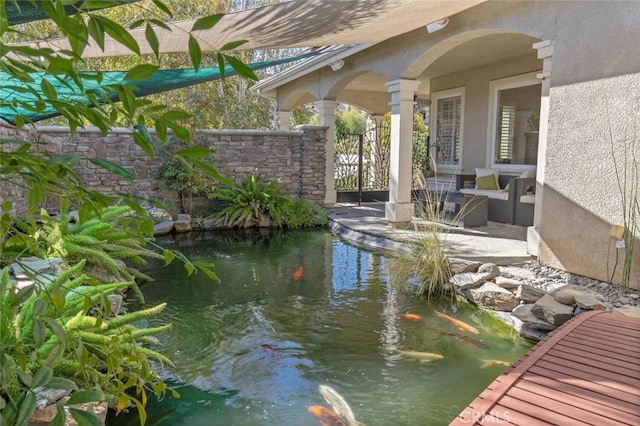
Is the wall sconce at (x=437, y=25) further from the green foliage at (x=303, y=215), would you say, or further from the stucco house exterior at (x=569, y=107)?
the green foliage at (x=303, y=215)

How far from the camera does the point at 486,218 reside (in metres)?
7.70

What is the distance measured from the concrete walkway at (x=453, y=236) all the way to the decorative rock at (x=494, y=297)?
691mm

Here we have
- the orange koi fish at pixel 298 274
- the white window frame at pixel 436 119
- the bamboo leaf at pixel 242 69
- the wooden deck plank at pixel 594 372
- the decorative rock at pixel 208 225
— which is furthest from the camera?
the white window frame at pixel 436 119

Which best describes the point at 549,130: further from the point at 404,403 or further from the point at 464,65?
the point at 464,65

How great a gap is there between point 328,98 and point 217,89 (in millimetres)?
8246

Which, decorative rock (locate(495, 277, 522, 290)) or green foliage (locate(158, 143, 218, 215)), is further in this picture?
green foliage (locate(158, 143, 218, 215))

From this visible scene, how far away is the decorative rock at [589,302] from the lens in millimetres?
3971

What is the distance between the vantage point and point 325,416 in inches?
112

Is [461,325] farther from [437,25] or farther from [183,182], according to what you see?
[183,182]

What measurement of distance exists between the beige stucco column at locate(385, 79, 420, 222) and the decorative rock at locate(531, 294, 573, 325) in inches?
143

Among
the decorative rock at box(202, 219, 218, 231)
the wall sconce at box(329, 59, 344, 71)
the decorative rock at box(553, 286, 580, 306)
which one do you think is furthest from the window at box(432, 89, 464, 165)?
the decorative rock at box(553, 286, 580, 306)

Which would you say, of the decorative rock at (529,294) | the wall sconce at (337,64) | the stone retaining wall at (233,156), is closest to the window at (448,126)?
the stone retaining wall at (233,156)

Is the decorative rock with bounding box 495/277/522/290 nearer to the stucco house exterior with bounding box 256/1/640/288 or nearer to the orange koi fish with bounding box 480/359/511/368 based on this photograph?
the stucco house exterior with bounding box 256/1/640/288

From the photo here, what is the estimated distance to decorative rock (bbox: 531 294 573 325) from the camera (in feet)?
12.9
